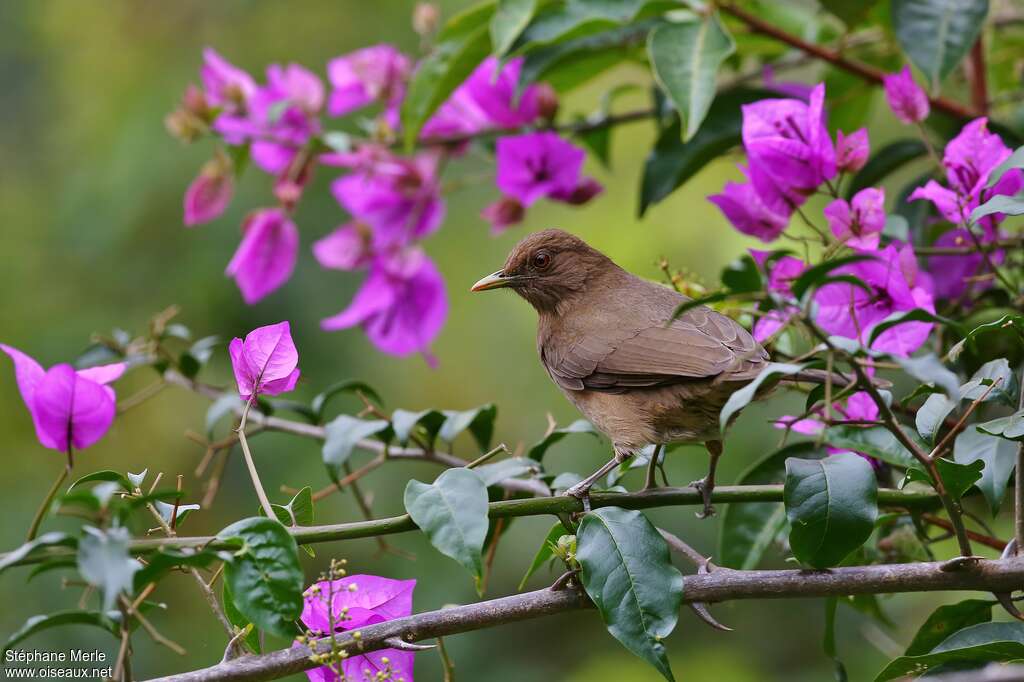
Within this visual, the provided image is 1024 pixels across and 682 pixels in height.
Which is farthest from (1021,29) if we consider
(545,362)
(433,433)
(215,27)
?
(215,27)

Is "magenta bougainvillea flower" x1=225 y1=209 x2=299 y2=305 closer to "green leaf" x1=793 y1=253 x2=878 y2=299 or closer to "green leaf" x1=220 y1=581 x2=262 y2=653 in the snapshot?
"green leaf" x1=220 y1=581 x2=262 y2=653

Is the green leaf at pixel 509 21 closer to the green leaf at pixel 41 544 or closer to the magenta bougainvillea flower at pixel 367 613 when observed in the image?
the magenta bougainvillea flower at pixel 367 613

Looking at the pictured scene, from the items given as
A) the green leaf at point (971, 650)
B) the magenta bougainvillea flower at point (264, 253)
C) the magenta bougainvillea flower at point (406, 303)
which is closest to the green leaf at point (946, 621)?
the green leaf at point (971, 650)

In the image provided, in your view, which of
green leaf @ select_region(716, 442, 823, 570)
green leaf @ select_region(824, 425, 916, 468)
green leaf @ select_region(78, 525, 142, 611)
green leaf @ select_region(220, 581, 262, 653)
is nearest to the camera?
green leaf @ select_region(78, 525, 142, 611)

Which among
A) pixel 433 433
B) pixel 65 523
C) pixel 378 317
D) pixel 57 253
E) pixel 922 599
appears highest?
pixel 57 253

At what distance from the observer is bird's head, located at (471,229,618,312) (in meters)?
2.99

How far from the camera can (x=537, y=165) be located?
267 cm

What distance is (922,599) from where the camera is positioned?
3639 millimetres

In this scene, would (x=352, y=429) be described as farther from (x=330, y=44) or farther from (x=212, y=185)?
(x=330, y=44)

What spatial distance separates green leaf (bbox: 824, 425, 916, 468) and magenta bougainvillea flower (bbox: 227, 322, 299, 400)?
879 millimetres

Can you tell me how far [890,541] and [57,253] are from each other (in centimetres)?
353

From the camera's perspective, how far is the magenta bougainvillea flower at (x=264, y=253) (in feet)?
9.04

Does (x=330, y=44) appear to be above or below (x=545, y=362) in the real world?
above

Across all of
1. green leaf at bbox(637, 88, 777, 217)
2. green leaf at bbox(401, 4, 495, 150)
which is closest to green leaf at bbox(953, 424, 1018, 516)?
green leaf at bbox(637, 88, 777, 217)
